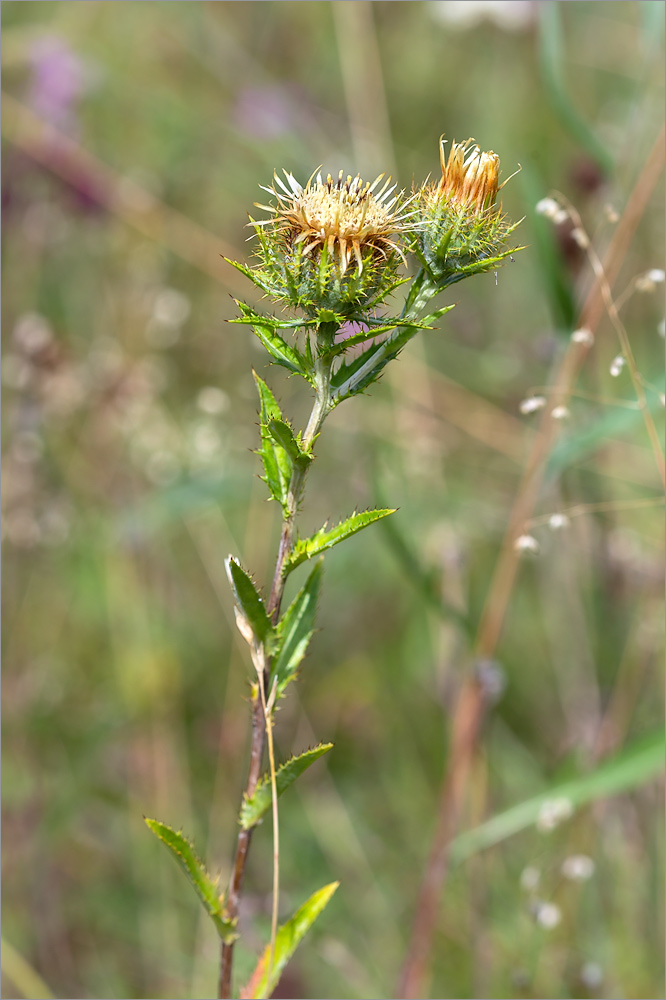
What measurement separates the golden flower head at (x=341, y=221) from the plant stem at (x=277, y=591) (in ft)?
0.57

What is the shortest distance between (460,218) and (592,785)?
152cm

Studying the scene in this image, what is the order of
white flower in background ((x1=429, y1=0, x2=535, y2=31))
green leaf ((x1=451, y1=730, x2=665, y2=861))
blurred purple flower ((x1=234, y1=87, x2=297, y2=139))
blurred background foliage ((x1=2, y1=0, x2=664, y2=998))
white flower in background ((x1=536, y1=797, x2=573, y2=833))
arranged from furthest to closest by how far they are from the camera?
white flower in background ((x1=429, y1=0, x2=535, y2=31)), blurred purple flower ((x1=234, y1=87, x2=297, y2=139)), blurred background foliage ((x1=2, y1=0, x2=664, y2=998)), white flower in background ((x1=536, y1=797, x2=573, y2=833)), green leaf ((x1=451, y1=730, x2=665, y2=861))

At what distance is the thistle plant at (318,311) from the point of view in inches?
45.4

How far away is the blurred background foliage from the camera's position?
9.36ft

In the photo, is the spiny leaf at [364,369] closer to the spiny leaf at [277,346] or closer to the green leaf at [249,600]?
the spiny leaf at [277,346]

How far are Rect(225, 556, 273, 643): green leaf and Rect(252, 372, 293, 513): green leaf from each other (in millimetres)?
126

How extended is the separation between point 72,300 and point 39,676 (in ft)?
7.43

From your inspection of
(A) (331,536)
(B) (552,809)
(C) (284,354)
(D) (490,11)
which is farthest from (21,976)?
(D) (490,11)

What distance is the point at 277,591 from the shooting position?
1.23 m

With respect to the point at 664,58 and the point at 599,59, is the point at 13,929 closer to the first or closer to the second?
the point at 664,58

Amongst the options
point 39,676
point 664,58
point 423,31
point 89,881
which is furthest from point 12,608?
point 423,31

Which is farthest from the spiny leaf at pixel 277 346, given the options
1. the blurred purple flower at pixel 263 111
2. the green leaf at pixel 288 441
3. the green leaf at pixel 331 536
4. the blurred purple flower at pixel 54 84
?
the blurred purple flower at pixel 54 84

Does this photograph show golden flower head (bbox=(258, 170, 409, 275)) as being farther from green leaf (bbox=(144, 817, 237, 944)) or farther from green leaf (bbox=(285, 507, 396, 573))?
green leaf (bbox=(144, 817, 237, 944))

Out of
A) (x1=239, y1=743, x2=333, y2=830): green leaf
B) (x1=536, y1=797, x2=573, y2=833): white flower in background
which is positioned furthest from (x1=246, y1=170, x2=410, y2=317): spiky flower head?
(x1=536, y1=797, x2=573, y2=833): white flower in background
